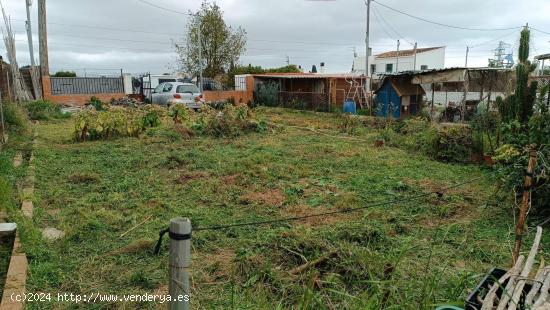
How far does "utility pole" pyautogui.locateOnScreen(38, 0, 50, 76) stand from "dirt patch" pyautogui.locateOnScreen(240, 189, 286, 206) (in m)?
19.2

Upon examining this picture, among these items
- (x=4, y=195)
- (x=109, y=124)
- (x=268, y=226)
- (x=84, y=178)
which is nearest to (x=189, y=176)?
(x=84, y=178)

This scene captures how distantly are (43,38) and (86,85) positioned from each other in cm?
312

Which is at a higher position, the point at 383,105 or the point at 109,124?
the point at 383,105

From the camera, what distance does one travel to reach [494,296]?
7.85 ft

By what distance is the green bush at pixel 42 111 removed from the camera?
1451cm

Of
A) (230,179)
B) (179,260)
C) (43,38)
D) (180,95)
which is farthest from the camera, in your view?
(43,38)

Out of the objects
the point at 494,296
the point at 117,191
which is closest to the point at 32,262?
the point at 117,191

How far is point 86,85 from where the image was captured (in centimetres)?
2300

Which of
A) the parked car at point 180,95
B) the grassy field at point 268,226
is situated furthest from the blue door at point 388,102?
the grassy field at point 268,226

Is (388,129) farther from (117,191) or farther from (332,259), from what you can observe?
(332,259)

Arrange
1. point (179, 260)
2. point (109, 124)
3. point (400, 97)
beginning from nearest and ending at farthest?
1. point (179, 260)
2. point (109, 124)
3. point (400, 97)

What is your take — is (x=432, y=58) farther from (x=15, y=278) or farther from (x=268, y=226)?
(x=15, y=278)

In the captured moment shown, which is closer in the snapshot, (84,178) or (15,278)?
(15,278)

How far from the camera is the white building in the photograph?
39.9 metres
